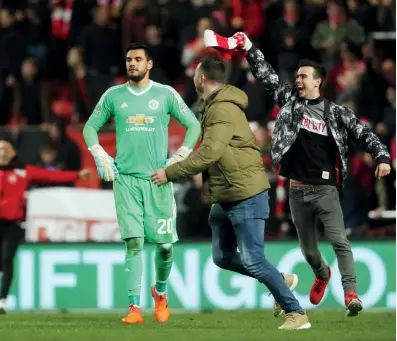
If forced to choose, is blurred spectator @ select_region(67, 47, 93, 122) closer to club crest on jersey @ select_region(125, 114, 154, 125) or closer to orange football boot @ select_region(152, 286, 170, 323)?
orange football boot @ select_region(152, 286, 170, 323)

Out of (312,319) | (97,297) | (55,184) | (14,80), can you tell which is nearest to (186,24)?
(14,80)

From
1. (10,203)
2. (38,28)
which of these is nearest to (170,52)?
(38,28)

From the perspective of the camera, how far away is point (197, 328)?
11.6 m

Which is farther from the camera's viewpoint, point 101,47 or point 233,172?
point 101,47

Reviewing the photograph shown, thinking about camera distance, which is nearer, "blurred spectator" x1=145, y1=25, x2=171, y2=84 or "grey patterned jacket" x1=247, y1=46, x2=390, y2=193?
"grey patterned jacket" x1=247, y1=46, x2=390, y2=193

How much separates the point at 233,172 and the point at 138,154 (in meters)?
1.22

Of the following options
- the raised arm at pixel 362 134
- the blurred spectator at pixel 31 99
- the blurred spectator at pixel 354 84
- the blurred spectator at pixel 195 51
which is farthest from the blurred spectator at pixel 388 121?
the raised arm at pixel 362 134

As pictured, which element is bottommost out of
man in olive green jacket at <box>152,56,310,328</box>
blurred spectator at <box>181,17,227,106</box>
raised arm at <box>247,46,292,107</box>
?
man in olive green jacket at <box>152,56,310,328</box>

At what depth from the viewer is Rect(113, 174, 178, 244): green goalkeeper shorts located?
38.7 feet

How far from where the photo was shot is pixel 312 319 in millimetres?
12992

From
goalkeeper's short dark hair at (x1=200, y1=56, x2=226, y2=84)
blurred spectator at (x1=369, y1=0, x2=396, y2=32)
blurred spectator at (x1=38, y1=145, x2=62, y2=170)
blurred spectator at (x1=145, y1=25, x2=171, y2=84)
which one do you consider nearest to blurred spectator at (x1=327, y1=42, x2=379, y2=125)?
blurred spectator at (x1=369, y1=0, x2=396, y2=32)

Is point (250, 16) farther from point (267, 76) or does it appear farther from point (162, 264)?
point (162, 264)

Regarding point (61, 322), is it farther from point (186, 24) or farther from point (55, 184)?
point (186, 24)

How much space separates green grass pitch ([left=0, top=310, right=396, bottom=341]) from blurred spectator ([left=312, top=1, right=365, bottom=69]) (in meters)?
7.07
